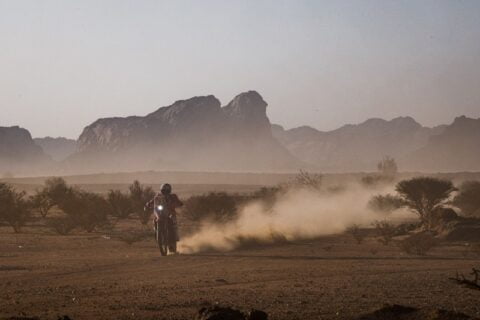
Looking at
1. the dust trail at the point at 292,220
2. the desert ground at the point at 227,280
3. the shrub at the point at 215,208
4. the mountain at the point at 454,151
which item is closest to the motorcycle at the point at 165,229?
the desert ground at the point at 227,280

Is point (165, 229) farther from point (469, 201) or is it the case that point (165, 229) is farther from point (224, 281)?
point (469, 201)

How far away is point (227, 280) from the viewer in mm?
15250

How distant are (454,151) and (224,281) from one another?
18190cm

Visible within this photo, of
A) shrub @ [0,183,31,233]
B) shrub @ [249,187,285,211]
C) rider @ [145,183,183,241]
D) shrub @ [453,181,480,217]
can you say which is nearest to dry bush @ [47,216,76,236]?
shrub @ [0,183,31,233]

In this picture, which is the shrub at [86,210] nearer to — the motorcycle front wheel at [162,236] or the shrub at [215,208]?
the shrub at [215,208]

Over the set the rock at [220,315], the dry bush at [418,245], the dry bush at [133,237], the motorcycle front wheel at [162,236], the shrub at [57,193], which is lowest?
the dry bush at [418,245]

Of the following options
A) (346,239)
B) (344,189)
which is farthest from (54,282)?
(344,189)

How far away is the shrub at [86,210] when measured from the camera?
3240cm

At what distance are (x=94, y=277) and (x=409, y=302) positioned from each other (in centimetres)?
755

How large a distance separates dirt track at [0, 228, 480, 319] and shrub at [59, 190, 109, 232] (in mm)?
8376

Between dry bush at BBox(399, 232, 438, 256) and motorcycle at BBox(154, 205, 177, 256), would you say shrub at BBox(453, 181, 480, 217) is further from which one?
motorcycle at BBox(154, 205, 177, 256)

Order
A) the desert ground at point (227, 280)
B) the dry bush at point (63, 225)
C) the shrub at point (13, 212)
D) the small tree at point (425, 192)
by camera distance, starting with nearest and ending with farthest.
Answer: the desert ground at point (227, 280)
the dry bush at point (63, 225)
the shrub at point (13, 212)
the small tree at point (425, 192)

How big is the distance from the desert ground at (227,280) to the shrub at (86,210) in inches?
273

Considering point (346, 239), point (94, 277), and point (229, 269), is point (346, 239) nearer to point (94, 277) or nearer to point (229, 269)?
point (229, 269)
